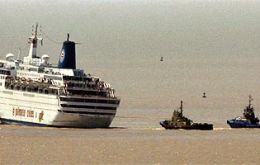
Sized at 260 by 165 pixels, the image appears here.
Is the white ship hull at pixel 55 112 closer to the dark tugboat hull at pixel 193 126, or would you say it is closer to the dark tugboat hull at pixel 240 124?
the dark tugboat hull at pixel 193 126

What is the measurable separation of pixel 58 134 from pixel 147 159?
114 ft

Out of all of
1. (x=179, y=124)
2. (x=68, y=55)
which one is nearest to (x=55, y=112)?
(x=68, y=55)

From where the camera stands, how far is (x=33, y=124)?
419 feet

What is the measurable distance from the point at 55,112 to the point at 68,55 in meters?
12.5

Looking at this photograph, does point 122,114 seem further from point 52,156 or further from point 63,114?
point 52,156

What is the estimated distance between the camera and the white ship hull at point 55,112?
407 feet

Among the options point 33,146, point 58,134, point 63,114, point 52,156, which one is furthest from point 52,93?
point 52,156

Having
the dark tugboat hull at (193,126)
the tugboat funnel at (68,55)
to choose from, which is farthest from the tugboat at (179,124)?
the tugboat funnel at (68,55)

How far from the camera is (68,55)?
5300 inches

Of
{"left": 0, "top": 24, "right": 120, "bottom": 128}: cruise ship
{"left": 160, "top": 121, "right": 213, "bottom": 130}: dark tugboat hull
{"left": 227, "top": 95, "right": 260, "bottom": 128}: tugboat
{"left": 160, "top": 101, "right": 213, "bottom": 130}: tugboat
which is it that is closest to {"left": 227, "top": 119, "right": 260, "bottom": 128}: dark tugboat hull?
{"left": 227, "top": 95, "right": 260, "bottom": 128}: tugboat

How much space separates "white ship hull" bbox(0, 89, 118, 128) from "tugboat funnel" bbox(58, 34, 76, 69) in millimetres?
6926

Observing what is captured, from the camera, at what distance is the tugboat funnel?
133438 mm

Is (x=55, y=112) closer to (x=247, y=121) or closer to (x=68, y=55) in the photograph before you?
(x=68, y=55)

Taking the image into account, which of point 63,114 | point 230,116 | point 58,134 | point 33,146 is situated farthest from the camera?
point 230,116
